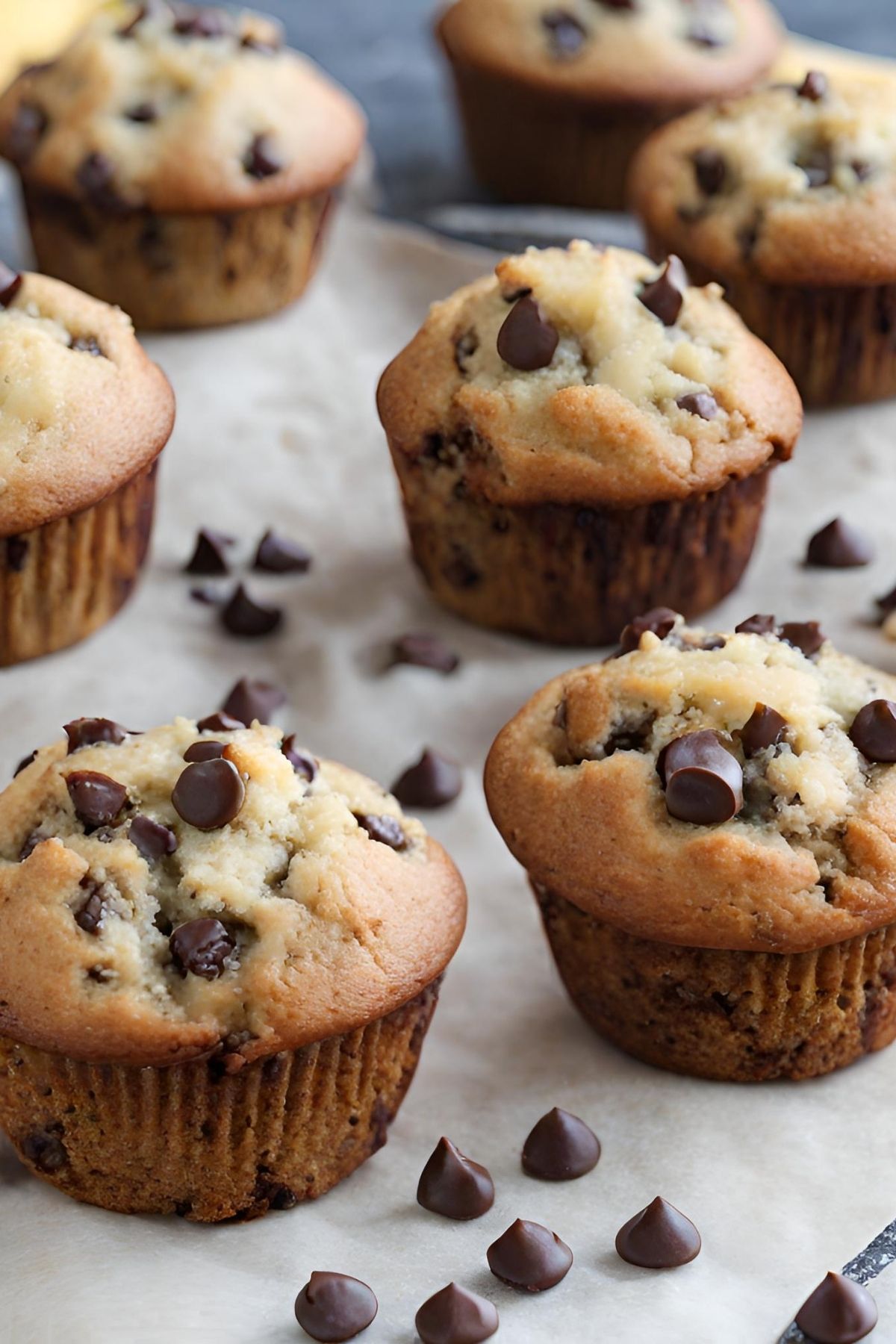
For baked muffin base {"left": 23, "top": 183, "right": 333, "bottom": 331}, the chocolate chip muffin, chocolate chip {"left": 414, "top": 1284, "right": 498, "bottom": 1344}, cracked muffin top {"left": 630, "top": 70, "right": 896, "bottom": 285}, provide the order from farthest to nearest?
baked muffin base {"left": 23, "top": 183, "right": 333, "bottom": 331}
cracked muffin top {"left": 630, "top": 70, "right": 896, "bottom": 285}
the chocolate chip muffin
chocolate chip {"left": 414, "top": 1284, "right": 498, "bottom": 1344}

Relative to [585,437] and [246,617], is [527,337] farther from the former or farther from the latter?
[246,617]

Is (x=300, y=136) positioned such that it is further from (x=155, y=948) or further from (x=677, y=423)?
(x=155, y=948)

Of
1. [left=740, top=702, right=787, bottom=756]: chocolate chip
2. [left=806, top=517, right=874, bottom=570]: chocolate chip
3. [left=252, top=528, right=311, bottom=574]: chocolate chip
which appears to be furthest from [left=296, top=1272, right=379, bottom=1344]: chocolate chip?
[left=806, top=517, right=874, bottom=570]: chocolate chip

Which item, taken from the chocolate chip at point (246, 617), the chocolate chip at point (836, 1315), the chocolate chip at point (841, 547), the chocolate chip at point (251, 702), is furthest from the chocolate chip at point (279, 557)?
the chocolate chip at point (836, 1315)

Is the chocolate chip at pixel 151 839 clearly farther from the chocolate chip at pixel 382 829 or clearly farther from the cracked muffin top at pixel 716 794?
the cracked muffin top at pixel 716 794

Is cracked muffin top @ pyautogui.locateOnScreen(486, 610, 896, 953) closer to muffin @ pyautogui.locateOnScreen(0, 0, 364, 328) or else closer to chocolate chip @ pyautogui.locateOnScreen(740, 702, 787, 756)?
chocolate chip @ pyautogui.locateOnScreen(740, 702, 787, 756)

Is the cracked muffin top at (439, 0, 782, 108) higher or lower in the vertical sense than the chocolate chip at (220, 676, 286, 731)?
higher

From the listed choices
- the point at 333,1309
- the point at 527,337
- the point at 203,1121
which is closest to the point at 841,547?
the point at 527,337
